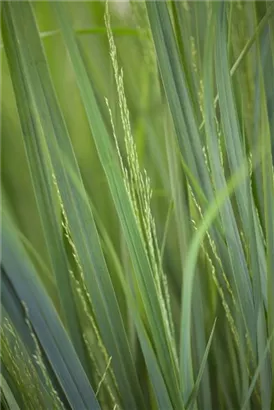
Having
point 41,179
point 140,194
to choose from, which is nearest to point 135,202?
point 140,194

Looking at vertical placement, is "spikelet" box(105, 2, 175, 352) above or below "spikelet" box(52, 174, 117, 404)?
above

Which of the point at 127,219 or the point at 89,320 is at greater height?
the point at 127,219

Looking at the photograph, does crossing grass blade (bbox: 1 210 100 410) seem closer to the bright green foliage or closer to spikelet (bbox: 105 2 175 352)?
the bright green foliage

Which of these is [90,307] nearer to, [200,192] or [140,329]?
[140,329]

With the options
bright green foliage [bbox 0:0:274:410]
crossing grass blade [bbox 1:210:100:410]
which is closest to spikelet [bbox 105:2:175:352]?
bright green foliage [bbox 0:0:274:410]

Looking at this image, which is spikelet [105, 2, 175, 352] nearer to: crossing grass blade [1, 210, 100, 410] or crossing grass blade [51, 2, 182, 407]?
crossing grass blade [51, 2, 182, 407]

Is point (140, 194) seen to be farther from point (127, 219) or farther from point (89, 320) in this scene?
point (89, 320)

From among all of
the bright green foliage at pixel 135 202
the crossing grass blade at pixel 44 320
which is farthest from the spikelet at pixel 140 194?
the crossing grass blade at pixel 44 320

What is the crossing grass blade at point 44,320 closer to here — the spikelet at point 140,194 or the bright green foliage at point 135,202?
the bright green foliage at point 135,202

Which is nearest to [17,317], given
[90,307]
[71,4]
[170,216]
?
[90,307]
